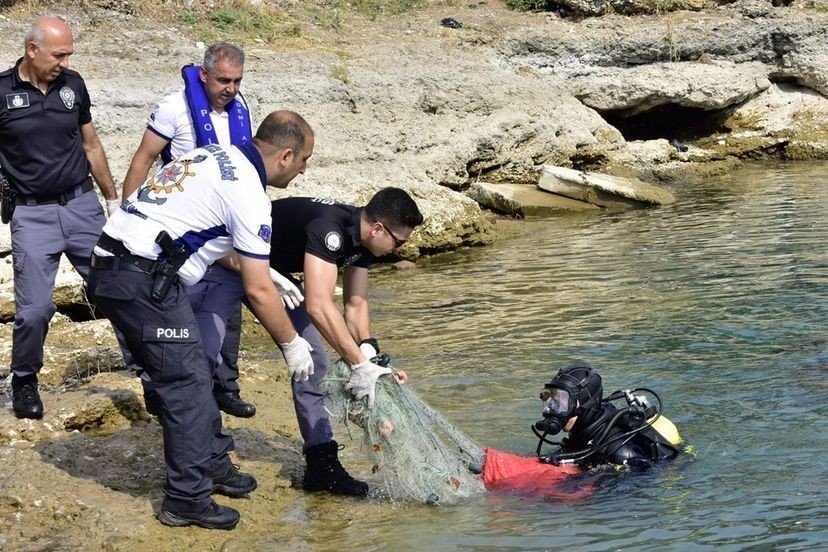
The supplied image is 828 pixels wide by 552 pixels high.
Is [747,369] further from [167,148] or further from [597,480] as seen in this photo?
[167,148]

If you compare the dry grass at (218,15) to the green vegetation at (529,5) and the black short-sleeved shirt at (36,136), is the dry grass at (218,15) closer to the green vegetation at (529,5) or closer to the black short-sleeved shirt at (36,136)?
the green vegetation at (529,5)

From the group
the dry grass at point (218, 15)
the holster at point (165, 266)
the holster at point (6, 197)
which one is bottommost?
the holster at point (165, 266)

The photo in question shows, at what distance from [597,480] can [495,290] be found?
15.7 ft

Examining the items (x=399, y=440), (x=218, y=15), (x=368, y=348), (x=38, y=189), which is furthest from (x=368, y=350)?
(x=218, y=15)

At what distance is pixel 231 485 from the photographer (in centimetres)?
485

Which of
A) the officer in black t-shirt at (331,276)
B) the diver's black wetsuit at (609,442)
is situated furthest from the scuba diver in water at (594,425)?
the officer in black t-shirt at (331,276)

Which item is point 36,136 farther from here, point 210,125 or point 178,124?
point 210,125

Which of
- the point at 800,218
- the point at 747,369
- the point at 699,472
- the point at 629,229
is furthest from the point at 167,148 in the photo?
the point at 800,218

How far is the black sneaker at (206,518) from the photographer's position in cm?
439

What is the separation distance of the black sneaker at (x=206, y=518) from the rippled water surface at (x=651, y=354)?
446 millimetres

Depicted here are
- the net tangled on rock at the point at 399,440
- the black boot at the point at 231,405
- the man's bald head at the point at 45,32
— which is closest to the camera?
the net tangled on rock at the point at 399,440

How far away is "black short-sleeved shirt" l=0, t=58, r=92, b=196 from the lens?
524 centimetres

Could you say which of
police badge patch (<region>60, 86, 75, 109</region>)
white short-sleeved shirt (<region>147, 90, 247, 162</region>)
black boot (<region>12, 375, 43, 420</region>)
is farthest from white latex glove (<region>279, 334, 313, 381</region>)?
police badge patch (<region>60, 86, 75, 109</region>)

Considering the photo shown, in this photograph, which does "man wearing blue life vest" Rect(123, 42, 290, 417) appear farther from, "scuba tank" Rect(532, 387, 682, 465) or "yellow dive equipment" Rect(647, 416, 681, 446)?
"yellow dive equipment" Rect(647, 416, 681, 446)
